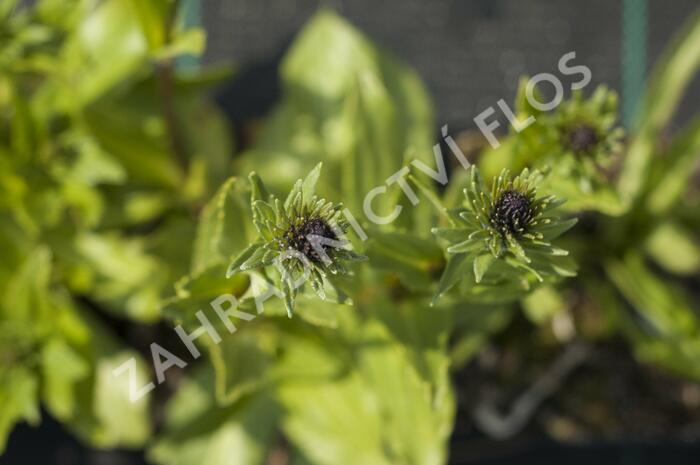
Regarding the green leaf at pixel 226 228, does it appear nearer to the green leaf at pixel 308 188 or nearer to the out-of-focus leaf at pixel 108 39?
the green leaf at pixel 308 188

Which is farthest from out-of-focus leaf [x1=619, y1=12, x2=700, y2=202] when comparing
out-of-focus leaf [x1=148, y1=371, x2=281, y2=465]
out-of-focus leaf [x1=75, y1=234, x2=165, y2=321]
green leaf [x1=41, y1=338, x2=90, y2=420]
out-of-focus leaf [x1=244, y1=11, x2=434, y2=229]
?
green leaf [x1=41, y1=338, x2=90, y2=420]

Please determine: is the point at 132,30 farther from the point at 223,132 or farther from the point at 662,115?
the point at 662,115

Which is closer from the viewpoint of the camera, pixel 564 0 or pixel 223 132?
pixel 223 132

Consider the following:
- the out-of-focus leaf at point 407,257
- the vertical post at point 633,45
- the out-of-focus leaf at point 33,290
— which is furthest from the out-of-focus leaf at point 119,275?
the vertical post at point 633,45

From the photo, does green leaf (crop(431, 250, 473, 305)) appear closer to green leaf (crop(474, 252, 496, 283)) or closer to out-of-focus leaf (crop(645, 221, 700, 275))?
green leaf (crop(474, 252, 496, 283))

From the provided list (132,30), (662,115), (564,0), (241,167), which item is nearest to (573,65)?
(564,0)

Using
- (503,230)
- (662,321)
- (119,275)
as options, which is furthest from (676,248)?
(119,275)

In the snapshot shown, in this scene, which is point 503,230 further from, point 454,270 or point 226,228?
point 226,228
